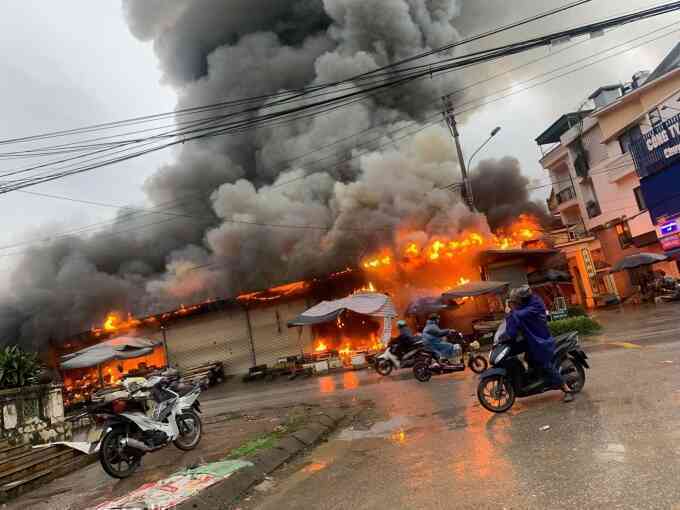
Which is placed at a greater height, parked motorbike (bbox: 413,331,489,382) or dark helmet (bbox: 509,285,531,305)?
dark helmet (bbox: 509,285,531,305)

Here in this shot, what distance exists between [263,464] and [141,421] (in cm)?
194

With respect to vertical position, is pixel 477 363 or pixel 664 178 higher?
pixel 664 178

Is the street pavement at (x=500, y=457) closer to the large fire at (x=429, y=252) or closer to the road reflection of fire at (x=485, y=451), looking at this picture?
the road reflection of fire at (x=485, y=451)

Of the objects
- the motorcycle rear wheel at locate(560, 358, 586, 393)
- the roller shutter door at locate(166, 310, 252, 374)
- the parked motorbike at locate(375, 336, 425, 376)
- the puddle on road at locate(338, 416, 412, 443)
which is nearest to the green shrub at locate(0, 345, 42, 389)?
the puddle on road at locate(338, 416, 412, 443)

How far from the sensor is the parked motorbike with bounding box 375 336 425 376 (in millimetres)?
11109

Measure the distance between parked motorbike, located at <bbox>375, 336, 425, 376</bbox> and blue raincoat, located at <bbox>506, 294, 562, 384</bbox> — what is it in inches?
194

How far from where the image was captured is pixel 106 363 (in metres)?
22.0

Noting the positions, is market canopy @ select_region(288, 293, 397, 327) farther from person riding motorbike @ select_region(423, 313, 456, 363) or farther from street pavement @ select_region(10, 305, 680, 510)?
street pavement @ select_region(10, 305, 680, 510)

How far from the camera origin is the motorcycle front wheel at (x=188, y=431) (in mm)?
6781

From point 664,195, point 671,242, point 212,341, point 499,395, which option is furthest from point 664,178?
point 212,341

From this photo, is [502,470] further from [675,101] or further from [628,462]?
[675,101]

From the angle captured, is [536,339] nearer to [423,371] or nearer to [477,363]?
[423,371]

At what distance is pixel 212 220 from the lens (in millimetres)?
29656

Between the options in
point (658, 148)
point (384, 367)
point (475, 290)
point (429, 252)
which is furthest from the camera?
point (658, 148)
